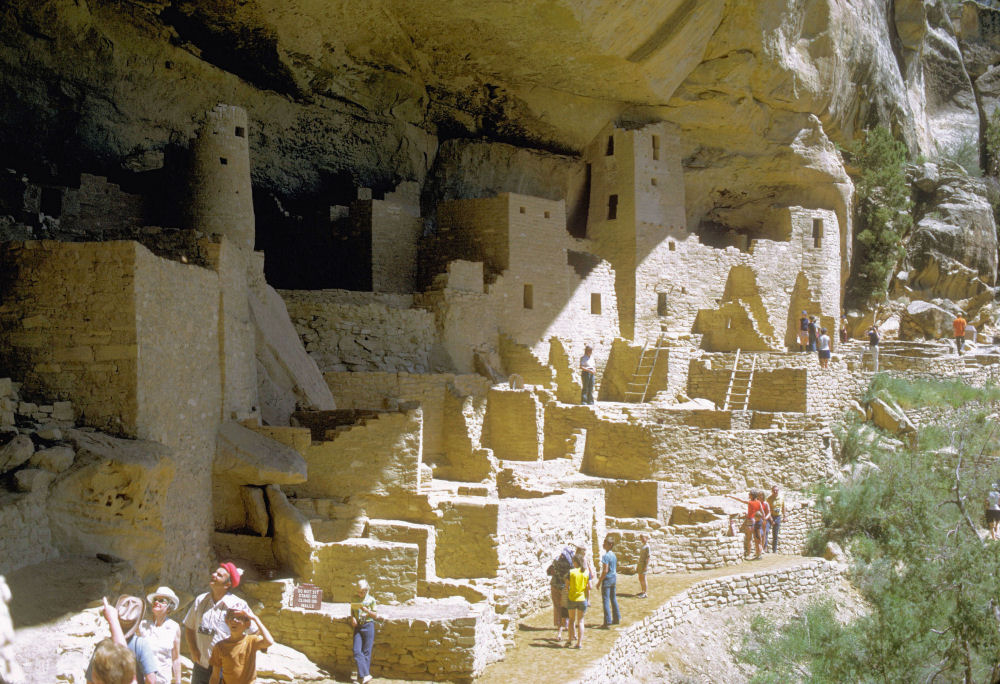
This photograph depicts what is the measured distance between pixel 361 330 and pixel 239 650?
958 cm

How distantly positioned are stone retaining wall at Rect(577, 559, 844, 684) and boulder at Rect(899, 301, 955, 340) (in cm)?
1163

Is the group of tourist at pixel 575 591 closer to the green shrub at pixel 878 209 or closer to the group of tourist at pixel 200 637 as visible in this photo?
the group of tourist at pixel 200 637

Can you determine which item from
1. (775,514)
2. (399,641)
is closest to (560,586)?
(399,641)

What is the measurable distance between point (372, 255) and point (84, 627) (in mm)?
11546

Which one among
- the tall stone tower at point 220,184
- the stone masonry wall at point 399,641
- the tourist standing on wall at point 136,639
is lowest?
the stone masonry wall at point 399,641

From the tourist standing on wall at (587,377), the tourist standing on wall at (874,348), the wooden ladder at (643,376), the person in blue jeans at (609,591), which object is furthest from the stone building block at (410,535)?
the tourist standing on wall at (874,348)

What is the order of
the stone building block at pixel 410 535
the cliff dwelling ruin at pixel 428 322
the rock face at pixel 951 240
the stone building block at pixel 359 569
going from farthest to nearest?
1. the rock face at pixel 951 240
2. the stone building block at pixel 410 535
3. the stone building block at pixel 359 569
4. the cliff dwelling ruin at pixel 428 322

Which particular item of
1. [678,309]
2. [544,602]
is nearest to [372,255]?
[678,309]

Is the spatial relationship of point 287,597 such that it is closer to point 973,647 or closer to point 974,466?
point 973,647

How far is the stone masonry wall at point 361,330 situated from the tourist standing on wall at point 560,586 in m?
5.21

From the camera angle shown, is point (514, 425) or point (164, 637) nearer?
point (164, 637)

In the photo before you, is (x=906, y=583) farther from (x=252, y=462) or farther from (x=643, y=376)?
(x=252, y=462)

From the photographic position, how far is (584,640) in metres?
10.6

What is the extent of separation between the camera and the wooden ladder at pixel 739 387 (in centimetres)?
1809
